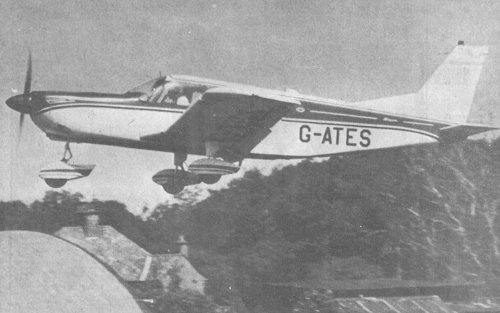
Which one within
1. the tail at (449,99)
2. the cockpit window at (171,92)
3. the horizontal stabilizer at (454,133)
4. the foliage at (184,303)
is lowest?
the foliage at (184,303)

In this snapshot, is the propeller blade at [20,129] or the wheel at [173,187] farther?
the wheel at [173,187]

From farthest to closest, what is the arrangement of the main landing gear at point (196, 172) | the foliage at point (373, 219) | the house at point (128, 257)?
the foliage at point (373, 219)
the house at point (128, 257)
the main landing gear at point (196, 172)

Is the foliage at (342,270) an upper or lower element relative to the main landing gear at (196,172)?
lower

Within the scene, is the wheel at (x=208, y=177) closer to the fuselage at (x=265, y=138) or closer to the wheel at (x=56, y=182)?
the fuselage at (x=265, y=138)

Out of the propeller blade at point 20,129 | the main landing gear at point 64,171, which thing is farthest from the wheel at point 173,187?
the propeller blade at point 20,129

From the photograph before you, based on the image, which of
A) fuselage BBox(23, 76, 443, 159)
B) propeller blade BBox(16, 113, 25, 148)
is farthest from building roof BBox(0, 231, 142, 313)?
fuselage BBox(23, 76, 443, 159)

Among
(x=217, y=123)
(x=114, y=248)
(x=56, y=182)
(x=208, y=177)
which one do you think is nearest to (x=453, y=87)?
(x=217, y=123)

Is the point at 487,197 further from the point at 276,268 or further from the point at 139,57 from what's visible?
the point at 139,57
